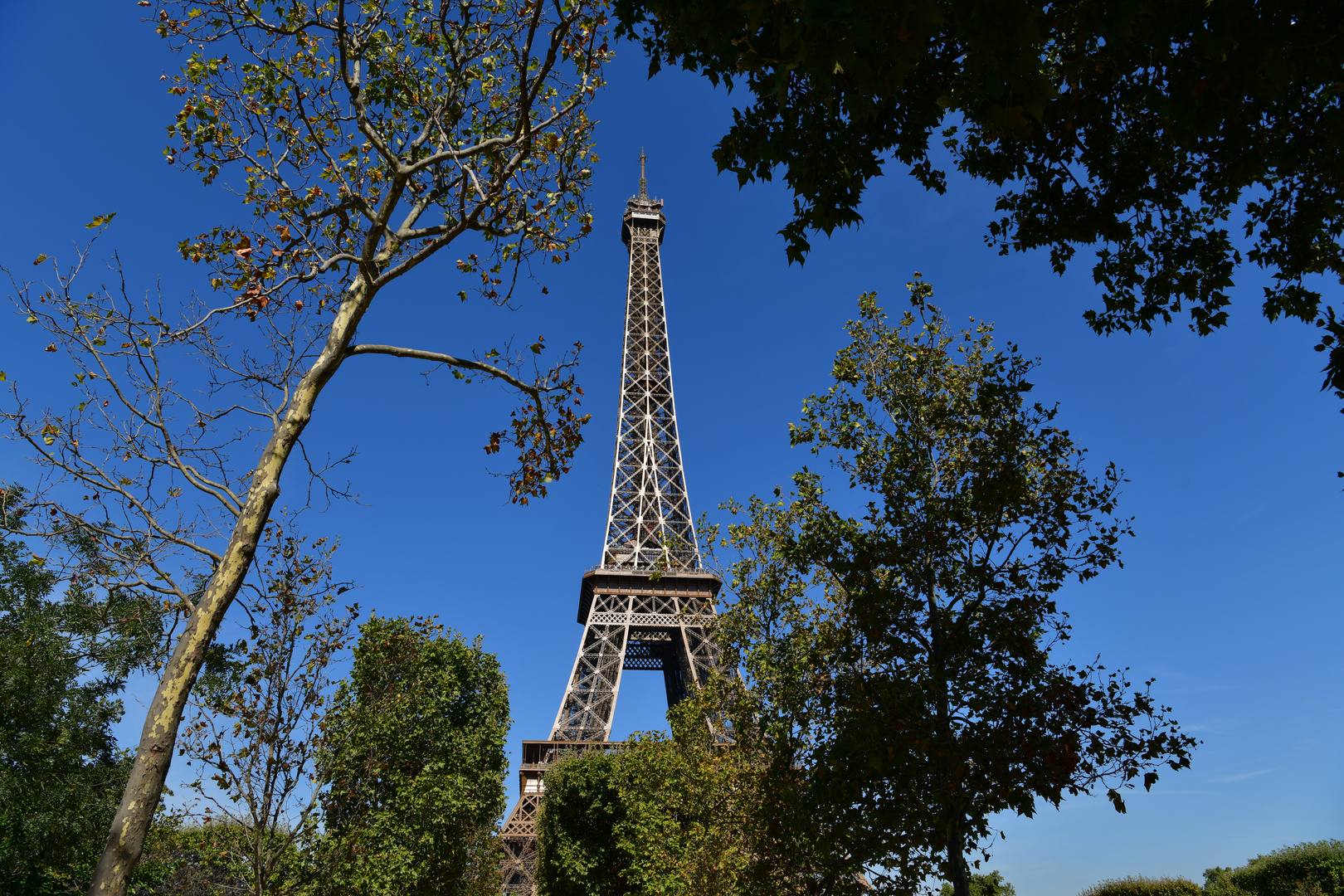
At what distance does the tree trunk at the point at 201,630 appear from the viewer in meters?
3.59

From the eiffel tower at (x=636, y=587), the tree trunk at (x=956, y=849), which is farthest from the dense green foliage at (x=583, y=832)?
the tree trunk at (x=956, y=849)

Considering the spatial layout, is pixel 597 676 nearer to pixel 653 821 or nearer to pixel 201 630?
pixel 653 821

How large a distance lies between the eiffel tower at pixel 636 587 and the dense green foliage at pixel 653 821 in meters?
5.67

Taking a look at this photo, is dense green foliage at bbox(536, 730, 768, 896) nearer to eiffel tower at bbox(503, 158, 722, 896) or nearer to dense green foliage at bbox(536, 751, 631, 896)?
dense green foliage at bbox(536, 751, 631, 896)

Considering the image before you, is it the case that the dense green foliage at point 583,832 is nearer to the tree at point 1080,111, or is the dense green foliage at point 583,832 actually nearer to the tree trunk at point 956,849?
the tree trunk at point 956,849

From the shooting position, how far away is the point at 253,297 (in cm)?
468

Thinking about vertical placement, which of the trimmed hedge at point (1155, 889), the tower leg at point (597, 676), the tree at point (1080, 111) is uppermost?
the tower leg at point (597, 676)

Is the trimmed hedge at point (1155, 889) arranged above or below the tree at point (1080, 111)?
below

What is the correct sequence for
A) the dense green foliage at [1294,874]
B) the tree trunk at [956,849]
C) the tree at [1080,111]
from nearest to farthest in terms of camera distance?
the tree at [1080,111]
the tree trunk at [956,849]
the dense green foliage at [1294,874]

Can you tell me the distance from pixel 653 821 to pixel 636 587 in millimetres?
22878

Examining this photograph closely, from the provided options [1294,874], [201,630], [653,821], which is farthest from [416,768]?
[1294,874]

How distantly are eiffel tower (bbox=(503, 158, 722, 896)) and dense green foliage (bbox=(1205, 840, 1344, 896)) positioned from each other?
19.0 m

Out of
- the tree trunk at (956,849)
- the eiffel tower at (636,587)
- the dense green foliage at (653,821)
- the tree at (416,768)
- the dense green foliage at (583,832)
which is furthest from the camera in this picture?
the eiffel tower at (636,587)

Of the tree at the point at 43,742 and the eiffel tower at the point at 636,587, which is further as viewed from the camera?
the eiffel tower at the point at 636,587
